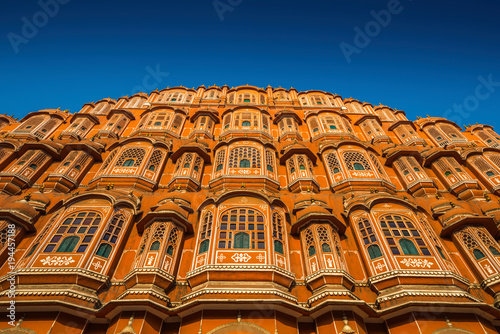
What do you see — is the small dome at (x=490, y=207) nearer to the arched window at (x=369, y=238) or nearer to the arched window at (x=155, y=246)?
the arched window at (x=369, y=238)

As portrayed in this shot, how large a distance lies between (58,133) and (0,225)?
14.2 metres

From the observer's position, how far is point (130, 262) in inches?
533

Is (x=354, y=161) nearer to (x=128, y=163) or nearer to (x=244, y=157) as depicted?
(x=244, y=157)

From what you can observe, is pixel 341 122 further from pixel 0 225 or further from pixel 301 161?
pixel 0 225

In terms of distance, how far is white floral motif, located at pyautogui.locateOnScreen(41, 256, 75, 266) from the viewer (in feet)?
39.5

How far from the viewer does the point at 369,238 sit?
46.5 ft

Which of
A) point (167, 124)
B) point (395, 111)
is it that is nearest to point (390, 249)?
point (167, 124)

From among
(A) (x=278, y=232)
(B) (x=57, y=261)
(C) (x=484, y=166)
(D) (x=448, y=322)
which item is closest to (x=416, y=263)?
(D) (x=448, y=322)

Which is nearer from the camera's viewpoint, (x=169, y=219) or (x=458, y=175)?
(x=169, y=219)

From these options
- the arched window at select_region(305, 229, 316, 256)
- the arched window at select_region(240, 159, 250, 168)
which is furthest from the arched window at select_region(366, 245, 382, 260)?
the arched window at select_region(240, 159, 250, 168)

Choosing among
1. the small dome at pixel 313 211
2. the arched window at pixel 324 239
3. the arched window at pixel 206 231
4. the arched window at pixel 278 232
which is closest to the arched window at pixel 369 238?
the small dome at pixel 313 211

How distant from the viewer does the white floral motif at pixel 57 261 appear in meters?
12.0

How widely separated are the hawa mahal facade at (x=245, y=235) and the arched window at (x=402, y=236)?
0.05 metres

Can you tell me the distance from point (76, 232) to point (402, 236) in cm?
1392
